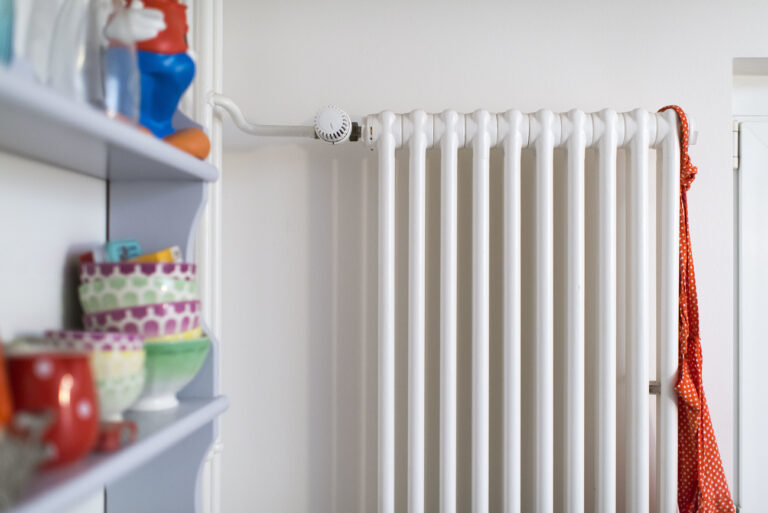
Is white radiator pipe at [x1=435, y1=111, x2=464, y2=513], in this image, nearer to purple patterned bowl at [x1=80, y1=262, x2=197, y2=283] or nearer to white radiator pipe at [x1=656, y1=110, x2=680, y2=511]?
white radiator pipe at [x1=656, y1=110, x2=680, y2=511]

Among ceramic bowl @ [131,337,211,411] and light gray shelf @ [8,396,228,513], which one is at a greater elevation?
ceramic bowl @ [131,337,211,411]

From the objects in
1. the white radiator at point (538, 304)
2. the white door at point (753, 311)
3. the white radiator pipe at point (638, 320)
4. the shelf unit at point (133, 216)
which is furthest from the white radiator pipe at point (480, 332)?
the white door at point (753, 311)

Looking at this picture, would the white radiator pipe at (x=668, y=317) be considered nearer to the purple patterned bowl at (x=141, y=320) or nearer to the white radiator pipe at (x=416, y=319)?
the white radiator pipe at (x=416, y=319)

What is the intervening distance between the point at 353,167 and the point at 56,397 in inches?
33.4

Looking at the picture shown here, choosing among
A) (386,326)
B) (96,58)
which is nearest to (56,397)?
(96,58)

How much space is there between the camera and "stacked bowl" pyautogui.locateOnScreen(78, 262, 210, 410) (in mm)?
620

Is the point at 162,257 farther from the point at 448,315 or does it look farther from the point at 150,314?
the point at 448,315

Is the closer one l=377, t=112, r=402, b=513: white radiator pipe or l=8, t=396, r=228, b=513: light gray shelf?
l=8, t=396, r=228, b=513: light gray shelf

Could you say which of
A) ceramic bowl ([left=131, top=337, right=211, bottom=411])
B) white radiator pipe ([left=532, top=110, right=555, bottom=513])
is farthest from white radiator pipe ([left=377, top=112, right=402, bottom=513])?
ceramic bowl ([left=131, top=337, right=211, bottom=411])

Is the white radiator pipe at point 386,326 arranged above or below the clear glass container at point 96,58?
below

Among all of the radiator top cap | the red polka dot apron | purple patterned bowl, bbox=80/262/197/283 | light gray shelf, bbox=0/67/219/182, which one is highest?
the radiator top cap

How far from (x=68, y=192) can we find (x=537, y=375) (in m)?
0.77

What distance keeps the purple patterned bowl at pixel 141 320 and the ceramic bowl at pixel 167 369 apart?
2 cm

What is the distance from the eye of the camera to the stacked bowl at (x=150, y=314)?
0.62 m
